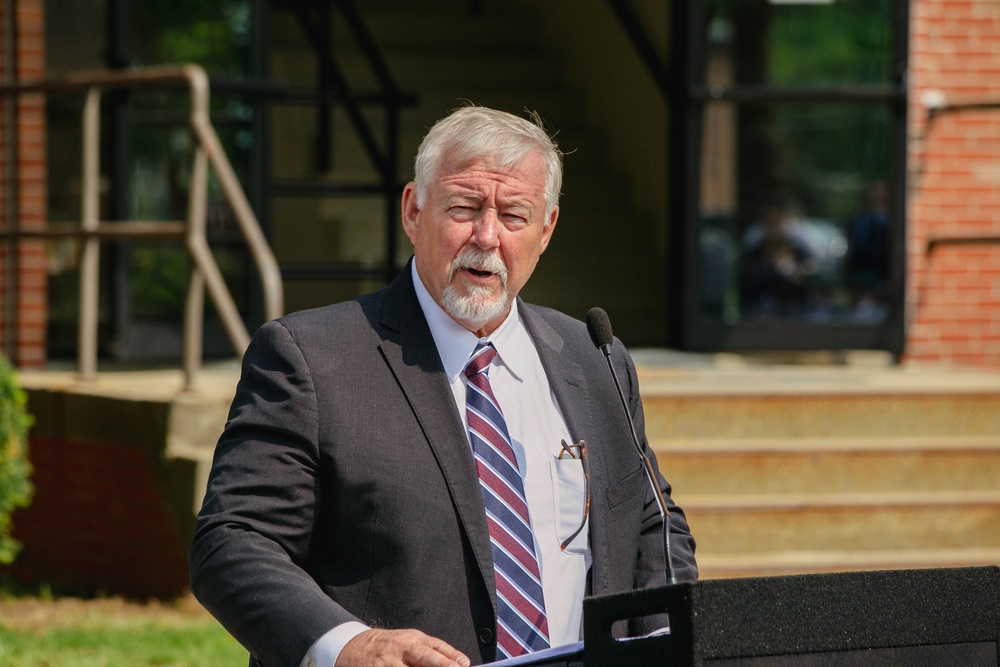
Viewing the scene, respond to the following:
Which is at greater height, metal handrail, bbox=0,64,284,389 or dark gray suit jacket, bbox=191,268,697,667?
metal handrail, bbox=0,64,284,389

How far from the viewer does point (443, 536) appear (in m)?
2.57

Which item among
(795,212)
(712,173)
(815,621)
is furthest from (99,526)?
(815,621)

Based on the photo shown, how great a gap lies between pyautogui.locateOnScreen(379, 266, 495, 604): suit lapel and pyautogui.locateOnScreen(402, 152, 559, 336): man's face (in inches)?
3.3

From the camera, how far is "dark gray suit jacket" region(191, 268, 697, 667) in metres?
Result: 2.43

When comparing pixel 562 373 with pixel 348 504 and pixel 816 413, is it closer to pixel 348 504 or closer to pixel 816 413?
pixel 348 504

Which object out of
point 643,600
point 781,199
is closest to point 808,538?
point 781,199

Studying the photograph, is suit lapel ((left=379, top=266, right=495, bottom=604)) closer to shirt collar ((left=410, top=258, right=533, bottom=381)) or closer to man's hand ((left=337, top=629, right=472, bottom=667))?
shirt collar ((left=410, top=258, right=533, bottom=381))

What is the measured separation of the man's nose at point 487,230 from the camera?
271 cm

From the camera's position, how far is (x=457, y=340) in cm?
281

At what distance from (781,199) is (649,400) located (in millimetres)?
1989

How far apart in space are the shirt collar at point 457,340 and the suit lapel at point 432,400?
2 cm

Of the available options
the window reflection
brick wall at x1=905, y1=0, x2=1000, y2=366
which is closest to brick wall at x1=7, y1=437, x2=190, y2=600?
the window reflection

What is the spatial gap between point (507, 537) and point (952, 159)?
5902mm

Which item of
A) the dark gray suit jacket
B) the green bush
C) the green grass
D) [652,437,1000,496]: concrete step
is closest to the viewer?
the dark gray suit jacket
